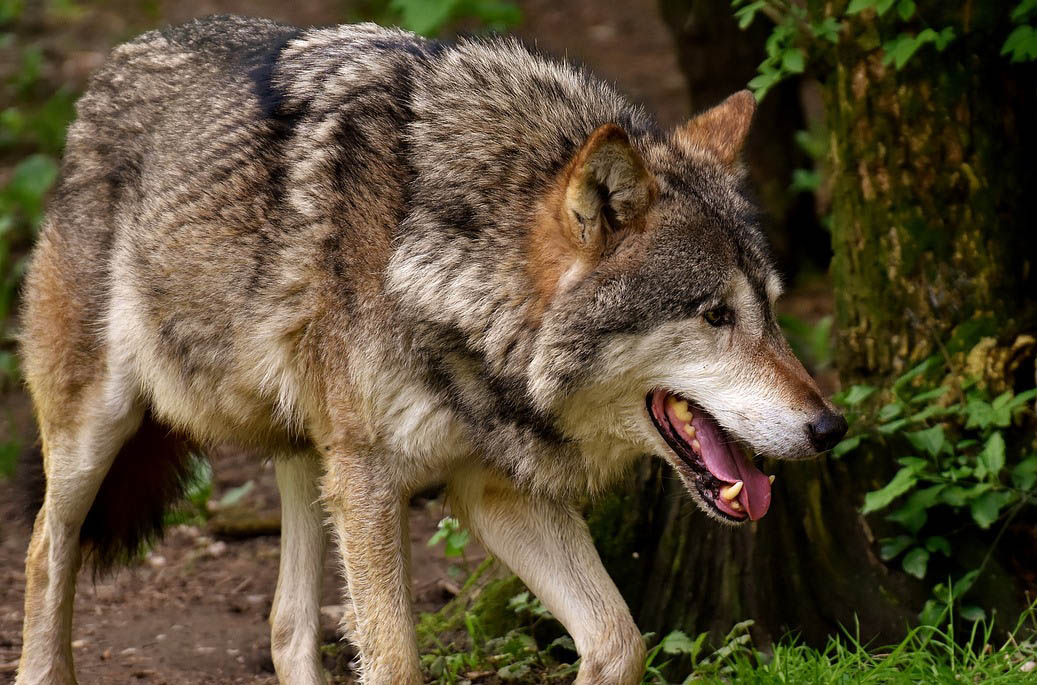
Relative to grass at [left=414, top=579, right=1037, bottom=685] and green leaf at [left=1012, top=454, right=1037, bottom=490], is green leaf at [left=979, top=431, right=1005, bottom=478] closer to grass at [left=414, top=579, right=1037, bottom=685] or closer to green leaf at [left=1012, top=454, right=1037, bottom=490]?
green leaf at [left=1012, top=454, right=1037, bottom=490]

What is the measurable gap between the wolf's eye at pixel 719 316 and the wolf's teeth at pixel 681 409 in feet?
0.81

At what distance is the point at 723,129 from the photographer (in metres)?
3.87

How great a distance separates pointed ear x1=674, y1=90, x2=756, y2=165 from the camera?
12.5 ft

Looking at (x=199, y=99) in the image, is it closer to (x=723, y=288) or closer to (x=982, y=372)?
(x=723, y=288)

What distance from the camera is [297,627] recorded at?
4.36 meters

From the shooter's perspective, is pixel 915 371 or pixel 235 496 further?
pixel 235 496

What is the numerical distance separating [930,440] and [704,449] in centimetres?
114

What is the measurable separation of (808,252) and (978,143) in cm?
362

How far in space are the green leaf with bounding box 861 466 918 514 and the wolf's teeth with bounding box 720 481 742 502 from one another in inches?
30.3

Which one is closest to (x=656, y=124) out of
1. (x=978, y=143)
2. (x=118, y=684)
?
(x=978, y=143)

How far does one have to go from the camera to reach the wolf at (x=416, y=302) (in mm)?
3373

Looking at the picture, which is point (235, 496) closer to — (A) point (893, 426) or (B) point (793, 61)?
(A) point (893, 426)

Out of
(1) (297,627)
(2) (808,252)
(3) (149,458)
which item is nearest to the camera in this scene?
(1) (297,627)

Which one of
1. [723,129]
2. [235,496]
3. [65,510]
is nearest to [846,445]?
[723,129]
